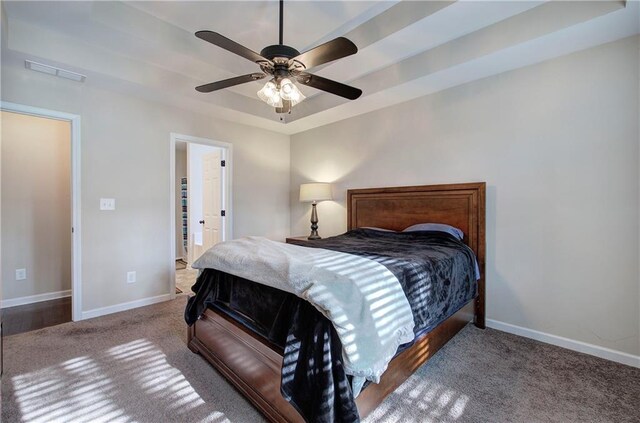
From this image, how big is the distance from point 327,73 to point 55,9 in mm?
2367

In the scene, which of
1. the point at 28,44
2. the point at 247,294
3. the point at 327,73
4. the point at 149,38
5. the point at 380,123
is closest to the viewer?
the point at 247,294

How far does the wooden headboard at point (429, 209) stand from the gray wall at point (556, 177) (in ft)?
0.35

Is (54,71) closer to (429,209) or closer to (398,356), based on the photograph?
(398,356)

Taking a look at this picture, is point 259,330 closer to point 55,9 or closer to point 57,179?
point 55,9

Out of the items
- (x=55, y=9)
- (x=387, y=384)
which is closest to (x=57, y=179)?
(x=55, y=9)

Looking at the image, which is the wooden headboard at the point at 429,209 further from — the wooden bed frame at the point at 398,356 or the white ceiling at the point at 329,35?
the white ceiling at the point at 329,35

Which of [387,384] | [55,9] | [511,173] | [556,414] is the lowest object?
[556,414]

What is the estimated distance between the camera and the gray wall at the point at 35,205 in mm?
3393

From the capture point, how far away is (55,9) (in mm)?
2225

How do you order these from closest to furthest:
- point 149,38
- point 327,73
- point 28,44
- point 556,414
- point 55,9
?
point 556,414
point 55,9
point 28,44
point 149,38
point 327,73

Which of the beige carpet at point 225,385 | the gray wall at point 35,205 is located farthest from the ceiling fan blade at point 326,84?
the gray wall at point 35,205

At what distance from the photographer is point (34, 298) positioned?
140 inches

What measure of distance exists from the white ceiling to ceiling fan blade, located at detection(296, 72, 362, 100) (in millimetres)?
707

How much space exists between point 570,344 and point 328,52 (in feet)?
9.72
